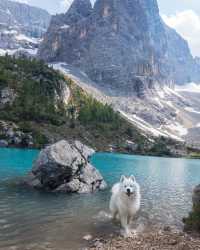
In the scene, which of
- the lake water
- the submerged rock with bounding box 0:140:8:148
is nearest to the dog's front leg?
the lake water

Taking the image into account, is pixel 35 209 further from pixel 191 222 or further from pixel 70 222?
pixel 191 222

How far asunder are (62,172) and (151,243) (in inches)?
971

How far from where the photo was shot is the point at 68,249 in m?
20.9

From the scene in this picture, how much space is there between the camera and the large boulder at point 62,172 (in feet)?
145

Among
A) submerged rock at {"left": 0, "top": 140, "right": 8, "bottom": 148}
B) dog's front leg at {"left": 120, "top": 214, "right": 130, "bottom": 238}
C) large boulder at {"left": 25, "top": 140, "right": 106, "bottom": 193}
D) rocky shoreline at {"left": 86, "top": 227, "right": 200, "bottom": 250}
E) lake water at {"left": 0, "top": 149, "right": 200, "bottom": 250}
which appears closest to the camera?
rocky shoreline at {"left": 86, "top": 227, "right": 200, "bottom": 250}

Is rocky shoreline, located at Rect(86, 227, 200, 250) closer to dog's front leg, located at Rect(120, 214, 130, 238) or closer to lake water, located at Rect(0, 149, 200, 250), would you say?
lake water, located at Rect(0, 149, 200, 250)

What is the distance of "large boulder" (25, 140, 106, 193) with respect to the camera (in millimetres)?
44125

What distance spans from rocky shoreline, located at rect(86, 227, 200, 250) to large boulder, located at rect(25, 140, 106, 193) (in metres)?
21.3

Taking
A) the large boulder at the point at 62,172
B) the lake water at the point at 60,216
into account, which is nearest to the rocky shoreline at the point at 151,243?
the lake water at the point at 60,216

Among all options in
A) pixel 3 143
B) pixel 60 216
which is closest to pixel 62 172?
pixel 60 216

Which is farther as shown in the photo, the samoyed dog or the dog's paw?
the samoyed dog

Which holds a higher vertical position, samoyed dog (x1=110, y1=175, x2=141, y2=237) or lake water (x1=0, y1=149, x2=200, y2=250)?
samoyed dog (x1=110, y1=175, x2=141, y2=237)

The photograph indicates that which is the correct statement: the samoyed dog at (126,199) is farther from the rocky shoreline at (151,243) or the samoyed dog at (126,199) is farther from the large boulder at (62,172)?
the large boulder at (62,172)

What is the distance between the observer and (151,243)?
2102 centimetres
